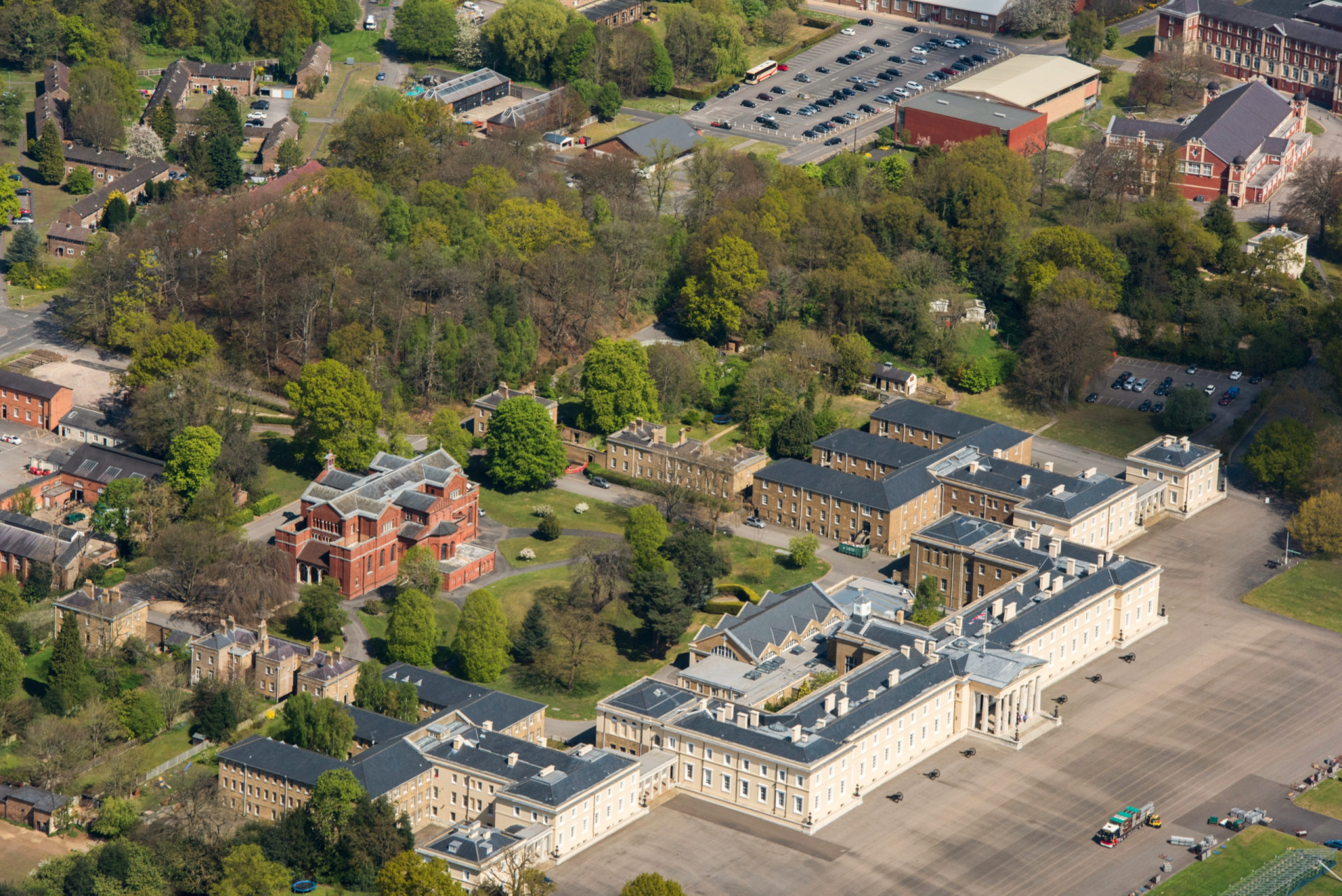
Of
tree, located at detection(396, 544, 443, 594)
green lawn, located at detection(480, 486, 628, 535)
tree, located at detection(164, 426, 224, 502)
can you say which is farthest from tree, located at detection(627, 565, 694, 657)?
tree, located at detection(164, 426, 224, 502)

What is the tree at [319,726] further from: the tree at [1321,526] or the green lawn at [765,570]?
the tree at [1321,526]

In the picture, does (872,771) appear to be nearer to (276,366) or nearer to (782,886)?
(782,886)

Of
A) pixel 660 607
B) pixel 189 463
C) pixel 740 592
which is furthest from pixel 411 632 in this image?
pixel 189 463

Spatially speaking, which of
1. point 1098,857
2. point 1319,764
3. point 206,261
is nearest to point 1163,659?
point 1319,764

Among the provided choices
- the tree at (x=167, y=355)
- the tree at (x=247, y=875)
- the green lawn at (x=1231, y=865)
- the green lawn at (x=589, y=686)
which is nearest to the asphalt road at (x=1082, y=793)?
the green lawn at (x=1231, y=865)

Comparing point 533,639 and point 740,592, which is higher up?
point 533,639

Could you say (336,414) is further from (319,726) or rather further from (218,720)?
(319,726)
